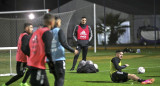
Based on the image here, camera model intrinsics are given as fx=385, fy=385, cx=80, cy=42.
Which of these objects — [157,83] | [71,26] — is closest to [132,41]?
[71,26]

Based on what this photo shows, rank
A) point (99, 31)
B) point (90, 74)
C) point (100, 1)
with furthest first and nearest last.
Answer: point (100, 1) < point (99, 31) < point (90, 74)

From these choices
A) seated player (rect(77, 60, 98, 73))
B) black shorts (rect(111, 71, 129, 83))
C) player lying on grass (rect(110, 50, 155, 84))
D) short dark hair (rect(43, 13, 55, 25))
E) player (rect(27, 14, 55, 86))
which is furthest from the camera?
seated player (rect(77, 60, 98, 73))

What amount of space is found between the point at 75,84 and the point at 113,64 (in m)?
1.21

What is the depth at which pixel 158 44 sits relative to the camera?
111 ft

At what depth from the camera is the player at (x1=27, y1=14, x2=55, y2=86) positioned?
21.9ft

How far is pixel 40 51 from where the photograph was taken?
22.3ft

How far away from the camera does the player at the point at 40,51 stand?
21.9ft

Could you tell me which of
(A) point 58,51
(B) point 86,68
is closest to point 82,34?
(B) point 86,68

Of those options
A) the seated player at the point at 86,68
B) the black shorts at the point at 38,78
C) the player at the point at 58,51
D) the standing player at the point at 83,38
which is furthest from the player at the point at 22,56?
the standing player at the point at 83,38

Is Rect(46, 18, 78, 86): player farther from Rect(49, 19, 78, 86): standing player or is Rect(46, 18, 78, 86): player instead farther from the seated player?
the seated player

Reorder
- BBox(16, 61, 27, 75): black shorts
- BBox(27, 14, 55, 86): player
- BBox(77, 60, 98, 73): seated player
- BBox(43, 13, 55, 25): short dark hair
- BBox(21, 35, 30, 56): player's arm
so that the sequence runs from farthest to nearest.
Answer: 1. BBox(77, 60, 98, 73): seated player
2. BBox(16, 61, 27, 75): black shorts
3. BBox(21, 35, 30, 56): player's arm
4. BBox(43, 13, 55, 25): short dark hair
5. BBox(27, 14, 55, 86): player

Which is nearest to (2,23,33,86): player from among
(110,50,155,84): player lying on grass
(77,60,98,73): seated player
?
(110,50,155,84): player lying on grass

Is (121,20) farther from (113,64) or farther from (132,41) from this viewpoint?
(113,64)

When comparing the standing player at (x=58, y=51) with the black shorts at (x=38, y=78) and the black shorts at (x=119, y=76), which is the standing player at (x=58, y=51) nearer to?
the black shorts at (x=38, y=78)
